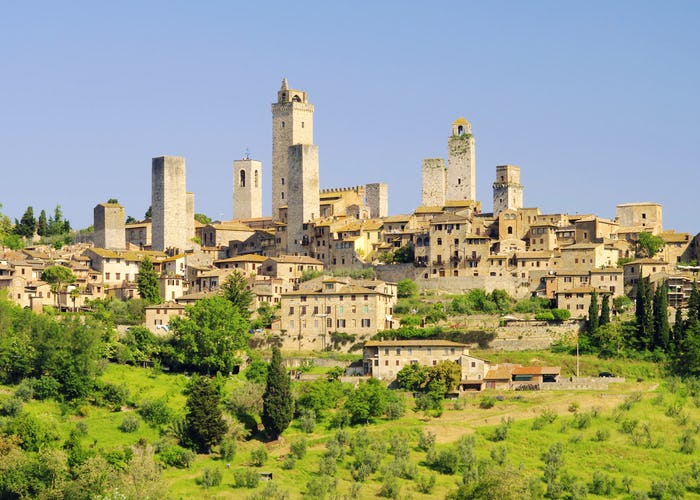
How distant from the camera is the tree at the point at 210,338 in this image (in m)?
89.8

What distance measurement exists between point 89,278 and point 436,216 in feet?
71.1

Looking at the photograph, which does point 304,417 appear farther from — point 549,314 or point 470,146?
point 470,146

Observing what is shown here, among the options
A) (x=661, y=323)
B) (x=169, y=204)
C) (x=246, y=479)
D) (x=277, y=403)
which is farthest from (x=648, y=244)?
(x=246, y=479)

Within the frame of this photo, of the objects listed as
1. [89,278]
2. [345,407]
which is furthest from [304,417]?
[89,278]

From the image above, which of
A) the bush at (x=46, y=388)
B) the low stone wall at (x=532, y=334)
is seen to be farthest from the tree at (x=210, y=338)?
the low stone wall at (x=532, y=334)

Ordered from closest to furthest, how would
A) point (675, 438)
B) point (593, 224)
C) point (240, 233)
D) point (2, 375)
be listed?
point (675, 438) < point (2, 375) < point (593, 224) < point (240, 233)

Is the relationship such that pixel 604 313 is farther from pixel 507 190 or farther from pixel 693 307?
pixel 507 190

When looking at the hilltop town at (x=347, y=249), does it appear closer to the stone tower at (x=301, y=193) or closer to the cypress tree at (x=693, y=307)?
the stone tower at (x=301, y=193)

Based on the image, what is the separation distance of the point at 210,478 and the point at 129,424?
7.08 m

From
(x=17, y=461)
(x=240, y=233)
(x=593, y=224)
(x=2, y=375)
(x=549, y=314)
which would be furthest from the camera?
(x=240, y=233)

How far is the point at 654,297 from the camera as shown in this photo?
299 feet

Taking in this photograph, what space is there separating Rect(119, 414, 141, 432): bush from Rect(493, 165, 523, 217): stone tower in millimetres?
37159

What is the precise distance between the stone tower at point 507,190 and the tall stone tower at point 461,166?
3.63 meters

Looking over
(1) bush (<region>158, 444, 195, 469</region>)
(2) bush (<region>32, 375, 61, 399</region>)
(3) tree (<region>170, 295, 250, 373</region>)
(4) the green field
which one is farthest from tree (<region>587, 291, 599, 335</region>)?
(2) bush (<region>32, 375, 61, 399</region>)
